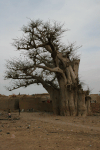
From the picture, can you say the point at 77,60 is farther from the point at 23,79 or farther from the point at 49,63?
the point at 23,79

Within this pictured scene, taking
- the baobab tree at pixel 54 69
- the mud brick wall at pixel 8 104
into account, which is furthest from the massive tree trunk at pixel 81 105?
the mud brick wall at pixel 8 104

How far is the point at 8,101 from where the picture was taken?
65.0 feet

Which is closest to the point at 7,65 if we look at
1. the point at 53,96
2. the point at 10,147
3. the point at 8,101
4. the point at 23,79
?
the point at 23,79

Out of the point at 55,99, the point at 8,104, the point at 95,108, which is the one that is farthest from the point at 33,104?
the point at 95,108

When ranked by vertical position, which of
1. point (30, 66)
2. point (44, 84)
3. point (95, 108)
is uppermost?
point (30, 66)

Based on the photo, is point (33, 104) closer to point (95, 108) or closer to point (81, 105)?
point (95, 108)

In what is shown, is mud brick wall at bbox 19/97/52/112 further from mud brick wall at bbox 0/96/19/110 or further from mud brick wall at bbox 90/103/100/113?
mud brick wall at bbox 90/103/100/113

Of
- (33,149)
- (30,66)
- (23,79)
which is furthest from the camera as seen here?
(23,79)

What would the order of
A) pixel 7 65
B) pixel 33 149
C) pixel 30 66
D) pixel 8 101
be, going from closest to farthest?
1. pixel 33 149
2. pixel 30 66
3. pixel 7 65
4. pixel 8 101

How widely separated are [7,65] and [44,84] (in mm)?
3376

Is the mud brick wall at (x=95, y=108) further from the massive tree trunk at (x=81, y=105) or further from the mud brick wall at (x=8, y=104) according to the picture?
the mud brick wall at (x=8, y=104)

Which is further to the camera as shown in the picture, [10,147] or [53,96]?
[53,96]

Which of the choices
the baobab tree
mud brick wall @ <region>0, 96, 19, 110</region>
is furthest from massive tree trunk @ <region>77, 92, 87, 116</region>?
mud brick wall @ <region>0, 96, 19, 110</region>

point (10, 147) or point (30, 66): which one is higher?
point (30, 66)
